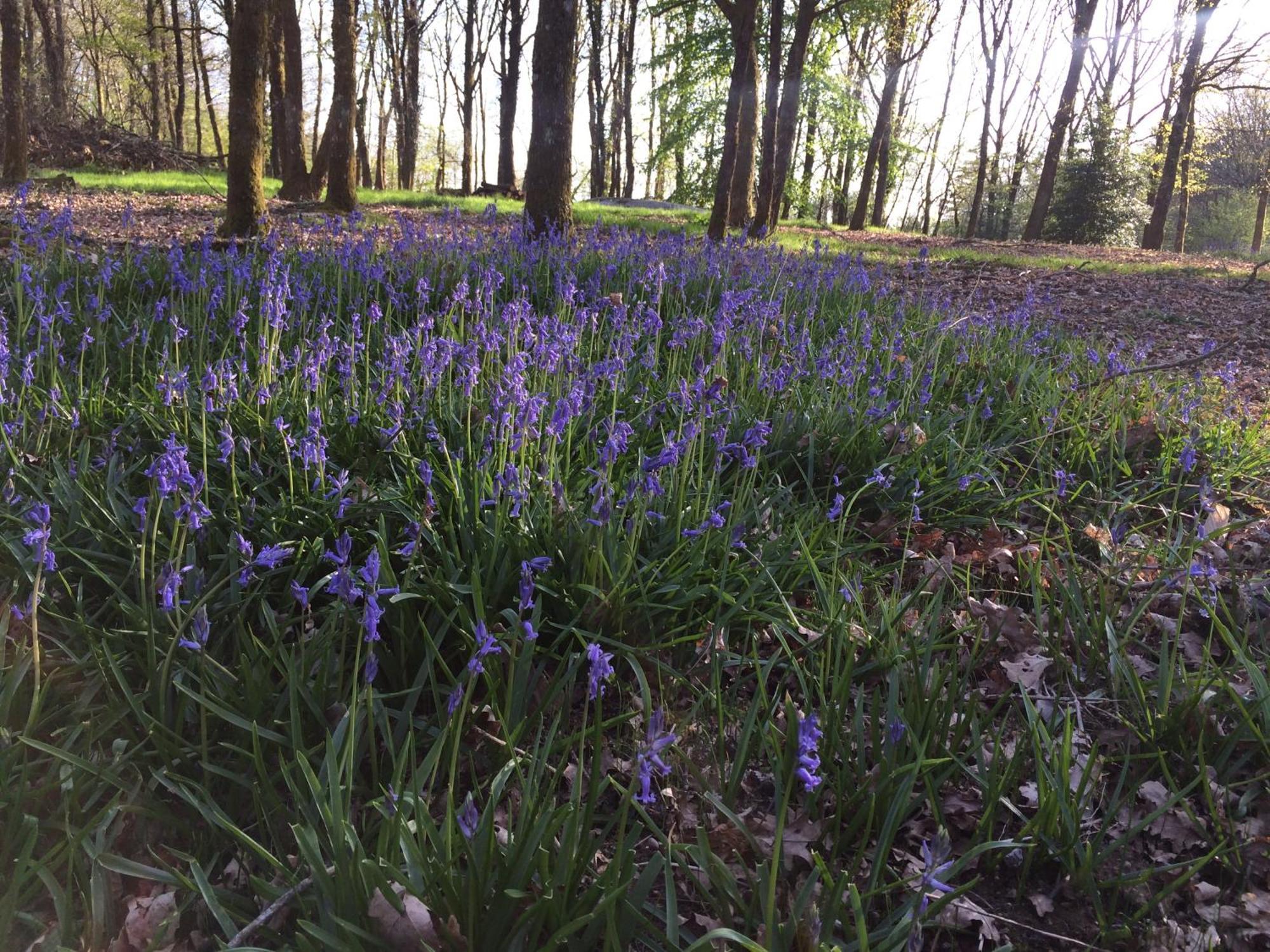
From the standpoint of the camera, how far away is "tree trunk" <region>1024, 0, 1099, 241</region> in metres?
19.1

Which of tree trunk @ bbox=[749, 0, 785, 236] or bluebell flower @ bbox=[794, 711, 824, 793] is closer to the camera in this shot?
bluebell flower @ bbox=[794, 711, 824, 793]

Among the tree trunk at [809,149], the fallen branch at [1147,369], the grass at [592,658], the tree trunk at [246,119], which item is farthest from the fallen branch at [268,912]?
the tree trunk at [809,149]

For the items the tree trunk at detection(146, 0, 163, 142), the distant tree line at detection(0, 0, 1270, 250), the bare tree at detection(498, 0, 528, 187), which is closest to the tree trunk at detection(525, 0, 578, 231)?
the distant tree line at detection(0, 0, 1270, 250)

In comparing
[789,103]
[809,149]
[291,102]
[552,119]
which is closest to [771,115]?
[789,103]

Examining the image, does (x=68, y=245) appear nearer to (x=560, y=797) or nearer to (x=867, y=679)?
(x=560, y=797)

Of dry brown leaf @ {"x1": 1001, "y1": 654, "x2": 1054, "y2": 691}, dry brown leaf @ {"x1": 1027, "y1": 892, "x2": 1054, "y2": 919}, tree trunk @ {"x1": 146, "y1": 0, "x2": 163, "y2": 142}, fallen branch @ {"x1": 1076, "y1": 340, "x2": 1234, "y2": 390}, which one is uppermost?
tree trunk @ {"x1": 146, "y1": 0, "x2": 163, "y2": 142}

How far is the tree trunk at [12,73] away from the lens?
31.9ft

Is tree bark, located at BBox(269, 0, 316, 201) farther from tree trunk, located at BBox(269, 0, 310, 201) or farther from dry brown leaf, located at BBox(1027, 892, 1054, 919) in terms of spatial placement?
dry brown leaf, located at BBox(1027, 892, 1054, 919)

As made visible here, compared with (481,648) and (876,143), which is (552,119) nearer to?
(481,648)

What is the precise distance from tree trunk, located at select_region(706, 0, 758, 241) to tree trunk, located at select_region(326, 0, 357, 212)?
523cm

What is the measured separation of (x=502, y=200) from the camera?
764 inches

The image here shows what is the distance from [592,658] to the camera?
4.74 ft

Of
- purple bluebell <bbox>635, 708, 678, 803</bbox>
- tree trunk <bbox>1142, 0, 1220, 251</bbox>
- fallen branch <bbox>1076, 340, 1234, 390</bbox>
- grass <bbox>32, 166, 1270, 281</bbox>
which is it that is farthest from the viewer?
tree trunk <bbox>1142, 0, 1220, 251</bbox>

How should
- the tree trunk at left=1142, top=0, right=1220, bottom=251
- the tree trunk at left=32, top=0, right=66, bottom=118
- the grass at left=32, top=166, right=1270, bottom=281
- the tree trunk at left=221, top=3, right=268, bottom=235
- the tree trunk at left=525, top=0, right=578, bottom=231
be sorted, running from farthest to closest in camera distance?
the tree trunk at left=32, top=0, right=66, bottom=118 < the tree trunk at left=1142, top=0, right=1220, bottom=251 < the grass at left=32, top=166, right=1270, bottom=281 < the tree trunk at left=525, top=0, right=578, bottom=231 < the tree trunk at left=221, top=3, right=268, bottom=235
